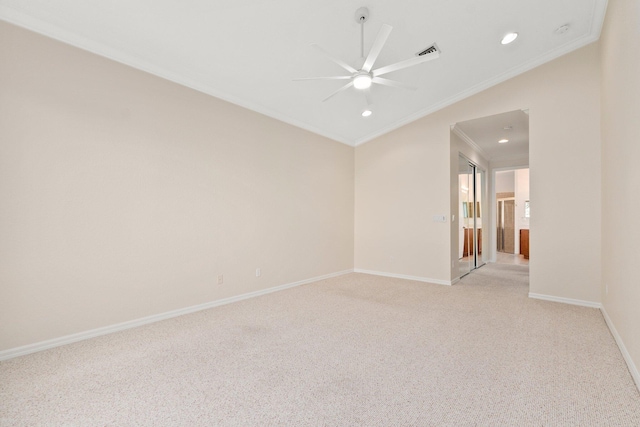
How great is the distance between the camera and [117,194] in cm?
293

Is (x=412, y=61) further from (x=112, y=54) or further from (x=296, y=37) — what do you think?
(x=112, y=54)

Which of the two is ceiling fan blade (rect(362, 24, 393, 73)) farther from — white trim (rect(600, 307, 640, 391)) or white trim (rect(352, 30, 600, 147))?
white trim (rect(600, 307, 640, 391))

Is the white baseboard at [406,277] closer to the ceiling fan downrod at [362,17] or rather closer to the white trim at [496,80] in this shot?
the white trim at [496,80]

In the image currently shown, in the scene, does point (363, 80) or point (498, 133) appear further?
point (498, 133)

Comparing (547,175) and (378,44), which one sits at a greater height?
(378,44)

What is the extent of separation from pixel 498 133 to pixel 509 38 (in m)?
2.34

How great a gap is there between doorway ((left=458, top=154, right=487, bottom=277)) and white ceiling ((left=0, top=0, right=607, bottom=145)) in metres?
1.98

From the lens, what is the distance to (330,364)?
87.6 inches

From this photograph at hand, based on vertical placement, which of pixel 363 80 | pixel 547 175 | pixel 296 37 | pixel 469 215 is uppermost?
pixel 296 37

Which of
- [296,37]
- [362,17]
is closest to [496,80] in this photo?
[362,17]

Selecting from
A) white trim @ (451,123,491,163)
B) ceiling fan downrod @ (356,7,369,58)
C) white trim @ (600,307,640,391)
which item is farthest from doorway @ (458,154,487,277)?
ceiling fan downrod @ (356,7,369,58)

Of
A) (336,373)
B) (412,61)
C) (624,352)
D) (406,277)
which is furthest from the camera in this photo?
(406,277)

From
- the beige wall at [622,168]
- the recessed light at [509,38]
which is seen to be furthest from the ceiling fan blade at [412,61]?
the recessed light at [509,38]

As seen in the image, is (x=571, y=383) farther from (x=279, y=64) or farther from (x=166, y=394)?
(x=279, y=64)
